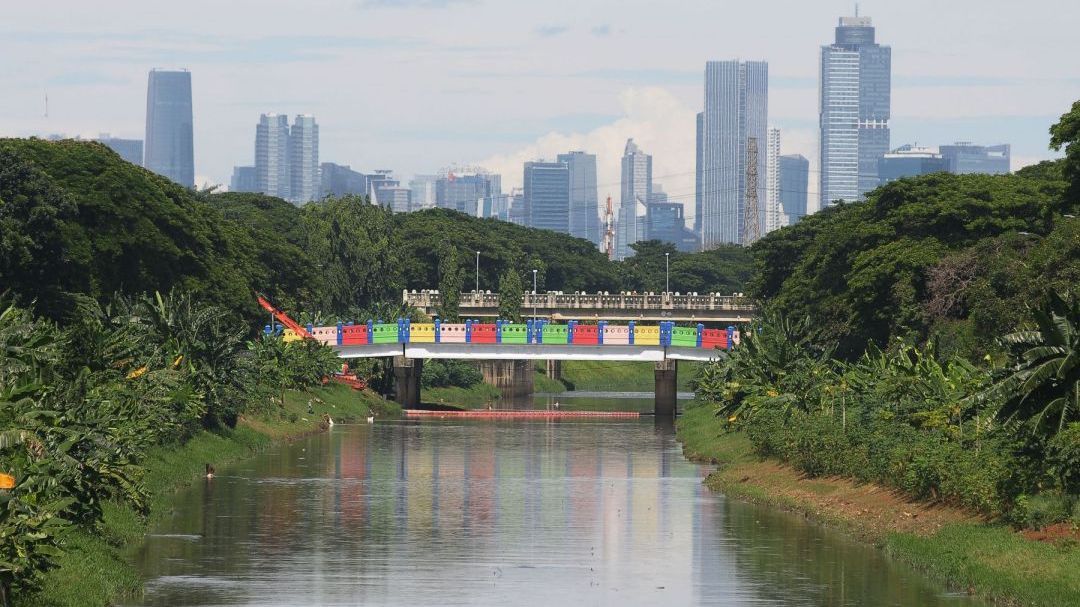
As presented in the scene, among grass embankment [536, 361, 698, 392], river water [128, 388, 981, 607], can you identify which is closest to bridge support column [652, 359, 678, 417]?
river water [128, 388, 981, 607]

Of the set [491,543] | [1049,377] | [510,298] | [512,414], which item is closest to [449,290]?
[510,298]

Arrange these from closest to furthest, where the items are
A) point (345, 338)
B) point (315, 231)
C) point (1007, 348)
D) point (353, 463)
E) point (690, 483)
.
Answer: point (1007, 348) → point (690, 483) → point (353, 463) → point (345, 338) → point (315, 231)

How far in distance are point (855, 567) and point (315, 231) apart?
10071 cm

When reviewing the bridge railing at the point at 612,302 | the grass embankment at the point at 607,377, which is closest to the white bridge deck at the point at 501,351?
the bridge railing at the point at 612,302

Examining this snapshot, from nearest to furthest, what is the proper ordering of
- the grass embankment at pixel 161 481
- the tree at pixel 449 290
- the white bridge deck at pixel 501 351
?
the grass embankment at pixel 161 481
the white bridge deck at pixel 501 351
the tree at pixel 449 290

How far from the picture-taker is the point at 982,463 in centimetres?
4334

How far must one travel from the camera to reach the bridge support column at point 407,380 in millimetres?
121062

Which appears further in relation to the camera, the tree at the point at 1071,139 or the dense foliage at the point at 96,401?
the tree at the point at 1071,139

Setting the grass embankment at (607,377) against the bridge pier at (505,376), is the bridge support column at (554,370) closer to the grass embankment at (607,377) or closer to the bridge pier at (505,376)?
the grass embankment at (607,377)

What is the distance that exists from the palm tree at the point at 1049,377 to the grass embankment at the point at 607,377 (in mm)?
137219

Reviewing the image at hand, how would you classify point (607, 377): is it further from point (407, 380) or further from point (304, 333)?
point (304, 333)

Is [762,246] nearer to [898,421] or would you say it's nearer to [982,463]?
[898,421]

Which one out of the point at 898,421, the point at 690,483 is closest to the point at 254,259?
the point at 690,483

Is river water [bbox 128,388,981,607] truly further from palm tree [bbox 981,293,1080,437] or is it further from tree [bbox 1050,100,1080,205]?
tree [bbox 1050,100,1080,205]
